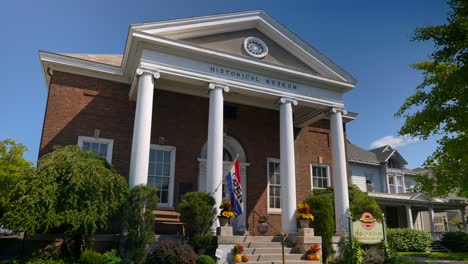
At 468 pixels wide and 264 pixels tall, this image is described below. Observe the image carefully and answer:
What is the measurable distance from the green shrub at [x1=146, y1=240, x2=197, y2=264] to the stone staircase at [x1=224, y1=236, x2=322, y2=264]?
76.5 inches

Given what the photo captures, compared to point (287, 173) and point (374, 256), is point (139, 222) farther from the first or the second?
point (374, 256)

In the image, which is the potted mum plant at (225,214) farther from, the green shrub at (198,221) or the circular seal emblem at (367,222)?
the circular seal emblem at (367,222)

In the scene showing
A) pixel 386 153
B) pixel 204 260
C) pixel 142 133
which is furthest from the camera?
pixel 386 153

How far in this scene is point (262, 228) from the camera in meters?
15.1

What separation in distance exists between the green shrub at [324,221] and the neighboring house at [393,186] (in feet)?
49.5

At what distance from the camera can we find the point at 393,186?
3238 cm

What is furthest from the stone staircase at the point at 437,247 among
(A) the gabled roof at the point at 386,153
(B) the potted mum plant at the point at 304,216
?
(B) the potted mum plant at the point at 304,216

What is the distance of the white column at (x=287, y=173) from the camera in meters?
13.7

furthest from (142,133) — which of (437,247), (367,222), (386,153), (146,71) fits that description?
(386,153)

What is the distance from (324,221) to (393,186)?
21485 mm

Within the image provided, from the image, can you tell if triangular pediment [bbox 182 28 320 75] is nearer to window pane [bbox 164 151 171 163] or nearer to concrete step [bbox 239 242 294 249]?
window pane [bbox 164 151 171 163]

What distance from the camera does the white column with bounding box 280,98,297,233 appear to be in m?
13.7

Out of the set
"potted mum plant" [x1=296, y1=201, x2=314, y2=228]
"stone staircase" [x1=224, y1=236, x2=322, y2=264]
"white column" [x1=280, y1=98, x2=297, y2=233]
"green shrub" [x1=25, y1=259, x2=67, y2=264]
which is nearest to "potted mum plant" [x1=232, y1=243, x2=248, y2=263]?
"stone staircase" [x1=224, y1=236, x2=322, y2=264]

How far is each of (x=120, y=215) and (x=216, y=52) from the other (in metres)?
6.70
